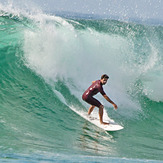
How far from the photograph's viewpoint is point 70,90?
11141mm

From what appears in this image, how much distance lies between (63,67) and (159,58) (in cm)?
541

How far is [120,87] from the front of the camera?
13.0m

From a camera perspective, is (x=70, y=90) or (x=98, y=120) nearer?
(x=98, y=120)

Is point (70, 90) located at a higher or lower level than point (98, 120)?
higher

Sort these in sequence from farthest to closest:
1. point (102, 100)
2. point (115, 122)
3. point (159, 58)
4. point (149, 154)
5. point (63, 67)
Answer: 1. point (159, 58)
2. point (63, 67)
3. point (102, 100)
4. point (115, 122)
5. point (149, 154)

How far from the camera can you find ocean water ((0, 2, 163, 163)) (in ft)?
21.4

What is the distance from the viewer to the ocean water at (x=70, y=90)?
654 centimetres

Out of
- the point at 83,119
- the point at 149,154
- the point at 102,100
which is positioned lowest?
the point at 149,154

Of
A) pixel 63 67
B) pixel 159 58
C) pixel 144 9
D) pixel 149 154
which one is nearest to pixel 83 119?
pixel 149 154

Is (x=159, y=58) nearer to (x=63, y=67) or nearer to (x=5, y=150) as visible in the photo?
(x=63, y=67)

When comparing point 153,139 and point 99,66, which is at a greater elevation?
point 99,66

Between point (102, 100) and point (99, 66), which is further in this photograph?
point (99, 66)

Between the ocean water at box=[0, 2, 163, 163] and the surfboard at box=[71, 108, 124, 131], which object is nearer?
the ocean water at box=[0, 2, 163, 163]

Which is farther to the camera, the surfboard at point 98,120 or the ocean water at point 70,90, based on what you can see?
the surfboard at point 98,120
